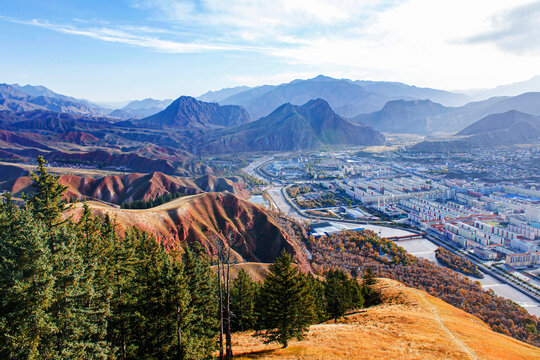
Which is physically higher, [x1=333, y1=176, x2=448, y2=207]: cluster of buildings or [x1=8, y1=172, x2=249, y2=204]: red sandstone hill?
[x1=8, y1=172, x2=249, y2=204]: red sandstone hill

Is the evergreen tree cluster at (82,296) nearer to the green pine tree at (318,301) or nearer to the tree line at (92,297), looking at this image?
the tree line at (92,297)

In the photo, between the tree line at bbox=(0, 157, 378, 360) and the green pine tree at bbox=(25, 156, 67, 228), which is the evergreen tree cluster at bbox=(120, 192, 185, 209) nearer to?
the tree line at bbox=(0, 157, 378, 360)

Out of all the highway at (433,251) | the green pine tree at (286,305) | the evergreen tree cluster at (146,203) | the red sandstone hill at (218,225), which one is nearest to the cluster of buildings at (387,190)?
the highway at (433,251)

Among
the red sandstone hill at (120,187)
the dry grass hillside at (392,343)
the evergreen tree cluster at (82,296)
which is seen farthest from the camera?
the red sandstone hill at (120,187)

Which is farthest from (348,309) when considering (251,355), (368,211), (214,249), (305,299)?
(368,211)

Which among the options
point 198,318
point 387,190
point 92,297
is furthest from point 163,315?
point 387,190

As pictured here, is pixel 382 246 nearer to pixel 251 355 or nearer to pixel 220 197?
pixel 220 197

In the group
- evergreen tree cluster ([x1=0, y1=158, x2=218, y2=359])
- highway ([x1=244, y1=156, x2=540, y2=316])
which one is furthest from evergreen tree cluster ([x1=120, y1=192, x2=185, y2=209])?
evergreen tree cluster ([x1=0, y1=158, x2=218, y2=359])
